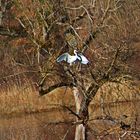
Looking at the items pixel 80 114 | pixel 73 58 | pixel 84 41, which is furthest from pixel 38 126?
pixel 73 58

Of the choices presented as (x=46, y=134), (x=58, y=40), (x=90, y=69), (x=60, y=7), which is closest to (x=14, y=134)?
(x=46, y=134)

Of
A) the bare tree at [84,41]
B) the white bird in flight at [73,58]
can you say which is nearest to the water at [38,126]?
the bare tree at [84,41]

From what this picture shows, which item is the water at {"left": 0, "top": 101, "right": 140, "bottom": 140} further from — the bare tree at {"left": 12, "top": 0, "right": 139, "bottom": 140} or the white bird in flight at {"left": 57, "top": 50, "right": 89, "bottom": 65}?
the white bird in flight at {"left": 57, "top": 50, "right": 89, "bottom": 65}

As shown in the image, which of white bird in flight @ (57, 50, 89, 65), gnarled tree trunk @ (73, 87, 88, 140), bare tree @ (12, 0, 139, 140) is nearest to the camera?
white bird in flight @ (57, 50, 89, 65)

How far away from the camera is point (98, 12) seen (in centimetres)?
750

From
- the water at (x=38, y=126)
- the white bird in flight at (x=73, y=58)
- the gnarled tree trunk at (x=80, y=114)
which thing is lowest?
the water at (x=38, y=126)

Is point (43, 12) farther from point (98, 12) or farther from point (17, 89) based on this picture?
point (17, 89)

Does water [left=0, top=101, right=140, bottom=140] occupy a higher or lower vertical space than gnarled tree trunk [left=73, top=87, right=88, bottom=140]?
lower

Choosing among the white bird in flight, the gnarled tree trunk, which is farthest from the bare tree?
the white bird in flight

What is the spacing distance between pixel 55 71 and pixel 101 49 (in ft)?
3.59

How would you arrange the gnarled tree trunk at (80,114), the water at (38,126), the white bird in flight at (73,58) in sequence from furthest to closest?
the water at (38,126), the gnarled tree trunk at (80,114), the white bird in flight at (73,58)

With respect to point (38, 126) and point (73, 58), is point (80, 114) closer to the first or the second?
point (73, 58)

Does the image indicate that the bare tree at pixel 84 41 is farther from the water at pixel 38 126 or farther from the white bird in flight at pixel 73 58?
the water at pixel 38 126

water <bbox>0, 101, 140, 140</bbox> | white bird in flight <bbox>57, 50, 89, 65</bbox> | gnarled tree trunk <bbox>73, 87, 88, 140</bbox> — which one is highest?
white bird in flight <bbox>57, 50, 89, 65</bbox>
